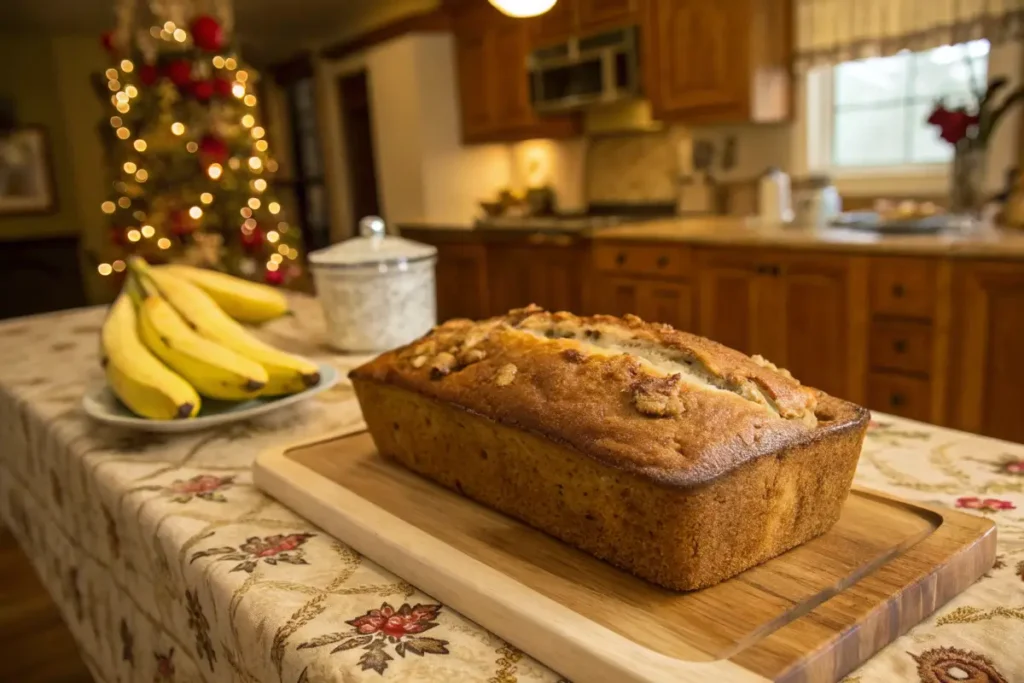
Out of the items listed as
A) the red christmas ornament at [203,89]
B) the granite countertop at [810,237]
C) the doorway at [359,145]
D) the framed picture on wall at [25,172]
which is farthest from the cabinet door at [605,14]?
the framed picture on wall at [25,172]

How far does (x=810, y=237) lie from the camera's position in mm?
2680

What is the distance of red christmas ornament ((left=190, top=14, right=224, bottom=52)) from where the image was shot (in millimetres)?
3594

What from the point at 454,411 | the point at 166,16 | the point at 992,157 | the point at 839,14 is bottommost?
the point at 454,411

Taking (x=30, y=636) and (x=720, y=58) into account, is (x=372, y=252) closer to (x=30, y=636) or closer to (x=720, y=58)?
(x=30, y=636)

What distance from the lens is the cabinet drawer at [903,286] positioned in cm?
237

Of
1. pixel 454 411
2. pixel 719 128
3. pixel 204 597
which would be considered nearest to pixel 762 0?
pixel 719 128

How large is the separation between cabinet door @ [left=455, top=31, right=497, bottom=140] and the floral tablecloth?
145 inches

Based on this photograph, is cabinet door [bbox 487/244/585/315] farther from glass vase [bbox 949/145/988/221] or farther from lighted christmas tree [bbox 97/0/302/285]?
glass vase [bbox 949/145/988/221]

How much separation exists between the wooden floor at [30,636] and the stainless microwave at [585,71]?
10.0 feet

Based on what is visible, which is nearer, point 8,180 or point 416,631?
point 416,631

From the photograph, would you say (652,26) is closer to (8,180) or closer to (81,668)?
(81,668)

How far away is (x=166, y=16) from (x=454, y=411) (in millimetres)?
3721

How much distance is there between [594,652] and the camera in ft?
1.66

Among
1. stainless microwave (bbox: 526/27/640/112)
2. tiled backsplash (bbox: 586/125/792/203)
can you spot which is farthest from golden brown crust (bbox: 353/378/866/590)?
stainless microwave (bbox: 526/27/640/112)
